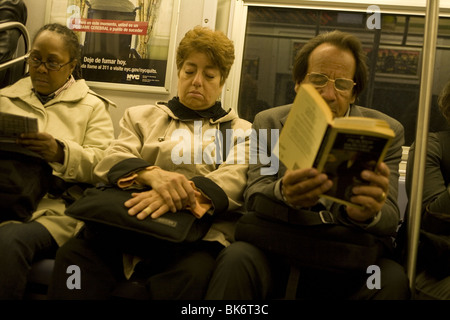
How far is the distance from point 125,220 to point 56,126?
3.32ft

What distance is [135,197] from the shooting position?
1.88m

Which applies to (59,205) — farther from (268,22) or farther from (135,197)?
(268,22)

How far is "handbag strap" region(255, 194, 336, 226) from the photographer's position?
1.71 metres

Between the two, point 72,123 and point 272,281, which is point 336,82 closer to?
point 272,281

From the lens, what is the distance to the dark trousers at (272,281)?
167 centimetres

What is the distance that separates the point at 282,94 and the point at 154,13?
3.59 ft

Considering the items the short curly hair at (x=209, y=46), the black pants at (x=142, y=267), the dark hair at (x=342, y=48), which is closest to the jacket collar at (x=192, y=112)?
the short curly hair at (x=209, y=46)

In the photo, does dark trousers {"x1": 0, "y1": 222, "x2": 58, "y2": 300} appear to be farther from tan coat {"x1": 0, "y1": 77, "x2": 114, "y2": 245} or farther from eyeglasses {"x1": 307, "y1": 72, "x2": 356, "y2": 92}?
eyeglasses {"x1": 307, "y1": 72, "x2": 356, "y2": 92}

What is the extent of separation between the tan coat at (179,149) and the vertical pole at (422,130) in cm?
76

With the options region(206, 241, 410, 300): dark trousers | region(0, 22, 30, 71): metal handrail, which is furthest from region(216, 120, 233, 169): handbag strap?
region(0, 22, 30, 71): metal handrail

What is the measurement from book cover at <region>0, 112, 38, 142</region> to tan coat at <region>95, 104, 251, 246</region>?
0.37m

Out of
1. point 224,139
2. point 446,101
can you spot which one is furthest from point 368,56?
point 224,139

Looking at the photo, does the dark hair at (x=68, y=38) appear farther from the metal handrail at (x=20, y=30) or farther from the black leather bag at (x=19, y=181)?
the black leather bag at (x=19, y=181)
